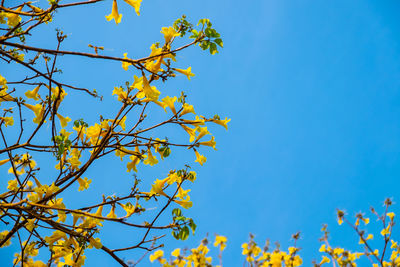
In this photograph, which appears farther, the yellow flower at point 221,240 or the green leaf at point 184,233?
the yellow flower at point 221,240

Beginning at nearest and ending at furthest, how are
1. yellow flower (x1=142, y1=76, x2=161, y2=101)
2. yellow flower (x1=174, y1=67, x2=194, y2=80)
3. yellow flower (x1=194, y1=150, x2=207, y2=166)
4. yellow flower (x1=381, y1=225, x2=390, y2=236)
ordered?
yellow flower (x1=142, y1=76, x2=161, y2=101) < yellow flower (x1=174, y1=67, x2=194, y2=80) < yellow flower (x1=194, y1=150, x2=207, y2=166) < yellow flower (x1=381, y1=225, x2=390, y2=236)

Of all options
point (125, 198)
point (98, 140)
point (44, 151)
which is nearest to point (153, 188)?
point (125, 198)

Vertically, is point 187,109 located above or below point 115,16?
below

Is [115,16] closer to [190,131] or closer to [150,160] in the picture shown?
[190,131]

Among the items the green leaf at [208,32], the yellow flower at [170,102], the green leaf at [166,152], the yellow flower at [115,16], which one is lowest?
the green leaf at [166,152]

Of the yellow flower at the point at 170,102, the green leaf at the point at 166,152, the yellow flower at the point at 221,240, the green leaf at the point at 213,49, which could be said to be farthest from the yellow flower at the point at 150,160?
the yellow flower at the point at 221,240

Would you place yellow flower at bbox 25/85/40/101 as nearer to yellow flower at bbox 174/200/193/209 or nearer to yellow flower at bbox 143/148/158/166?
yellow flower at bbox 143/148/158/166

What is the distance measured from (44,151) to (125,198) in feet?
2.31

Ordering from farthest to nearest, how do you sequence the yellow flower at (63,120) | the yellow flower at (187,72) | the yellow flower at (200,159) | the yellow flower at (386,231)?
the yellow flower at (386,231)
the yellow flower at (63,120)
the yellow flower at (200,159)
the yellow flower at (187,72)

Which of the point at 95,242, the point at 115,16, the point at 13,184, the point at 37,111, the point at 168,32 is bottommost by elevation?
the point at 95,242

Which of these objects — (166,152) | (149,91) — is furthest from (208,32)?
(166,152)

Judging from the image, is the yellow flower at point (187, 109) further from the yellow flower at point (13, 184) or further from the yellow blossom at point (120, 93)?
the yellow flower at point (13, 184)

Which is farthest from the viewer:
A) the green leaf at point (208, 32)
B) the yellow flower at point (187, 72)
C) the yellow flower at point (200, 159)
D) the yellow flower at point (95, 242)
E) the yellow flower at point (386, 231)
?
the yellow flower at point (386, 231)

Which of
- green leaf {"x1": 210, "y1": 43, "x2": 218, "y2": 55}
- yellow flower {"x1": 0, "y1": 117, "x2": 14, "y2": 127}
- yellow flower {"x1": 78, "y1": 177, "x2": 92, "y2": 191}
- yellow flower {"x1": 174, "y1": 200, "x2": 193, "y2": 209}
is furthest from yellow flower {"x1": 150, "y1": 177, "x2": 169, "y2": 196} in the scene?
yellow flower {"x1": 0, "y1": 117, "x2": 14, "y2": 127}
